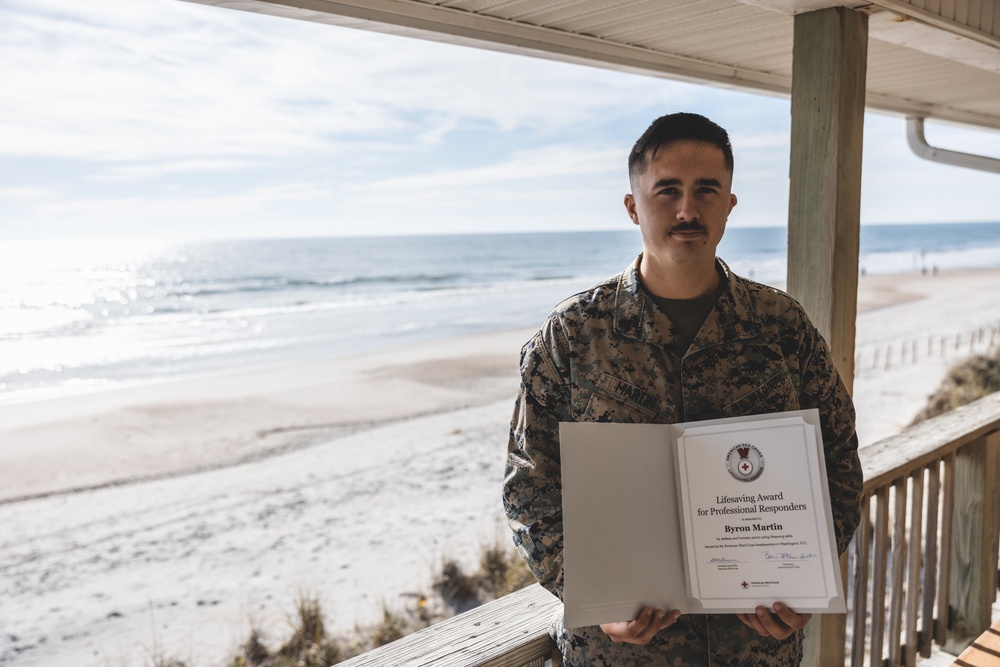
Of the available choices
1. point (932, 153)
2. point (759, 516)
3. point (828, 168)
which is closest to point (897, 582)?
point (828, 168)

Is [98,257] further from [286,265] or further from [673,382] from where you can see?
[673,382]

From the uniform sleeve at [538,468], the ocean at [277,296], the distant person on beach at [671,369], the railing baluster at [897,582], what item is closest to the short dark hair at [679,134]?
the distant person on beach at [671,369]

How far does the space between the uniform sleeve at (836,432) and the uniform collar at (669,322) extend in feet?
0.44

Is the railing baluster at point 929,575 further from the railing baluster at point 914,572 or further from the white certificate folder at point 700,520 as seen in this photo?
the white certificate folder at point 700,520

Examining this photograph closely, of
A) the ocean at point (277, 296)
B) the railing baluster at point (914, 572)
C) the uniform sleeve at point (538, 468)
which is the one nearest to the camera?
the uniform sleeve at point (538, 468)

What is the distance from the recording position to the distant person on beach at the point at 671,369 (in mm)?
1215

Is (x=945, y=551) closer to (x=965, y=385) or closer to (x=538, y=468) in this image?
(x=538, y=468)

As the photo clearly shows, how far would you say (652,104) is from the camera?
58.5 meters

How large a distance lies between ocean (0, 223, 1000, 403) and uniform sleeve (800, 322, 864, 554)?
48.9 feet

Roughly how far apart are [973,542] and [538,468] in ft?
7.86

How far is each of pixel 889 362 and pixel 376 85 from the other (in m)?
45.7
